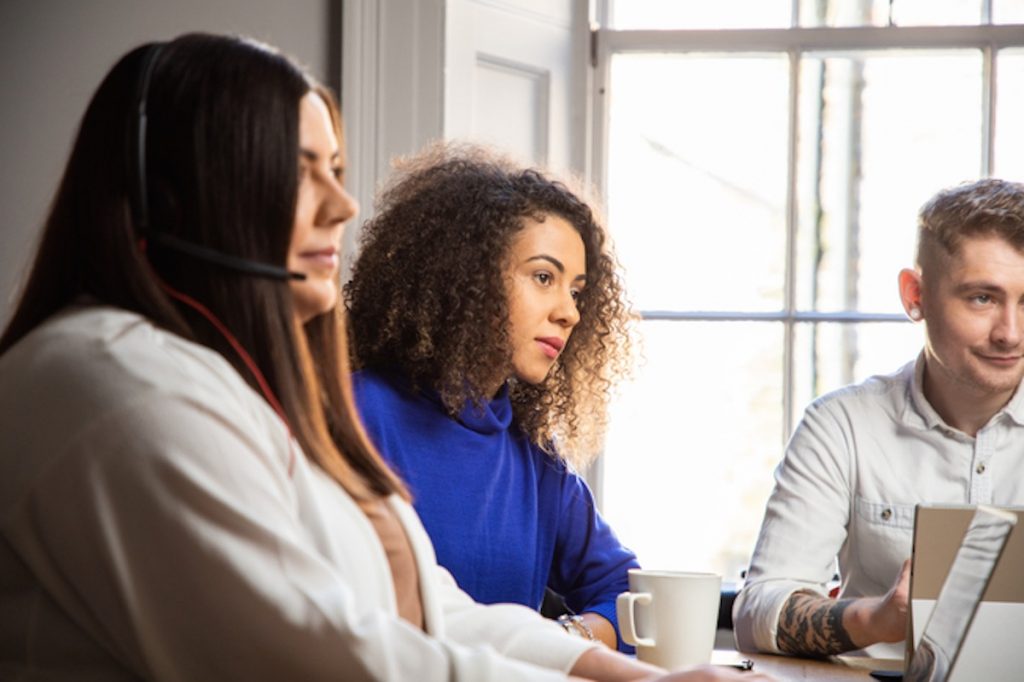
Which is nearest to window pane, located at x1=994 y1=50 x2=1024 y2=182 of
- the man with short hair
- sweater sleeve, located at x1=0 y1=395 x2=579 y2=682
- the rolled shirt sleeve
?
the man with short hair

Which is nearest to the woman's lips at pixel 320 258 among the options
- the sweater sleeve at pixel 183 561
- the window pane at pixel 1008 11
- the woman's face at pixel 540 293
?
the sweater sleeve at pixel 183 561

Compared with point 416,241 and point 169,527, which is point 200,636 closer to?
point 169,527

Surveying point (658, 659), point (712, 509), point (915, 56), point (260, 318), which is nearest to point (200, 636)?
point (260, 318)

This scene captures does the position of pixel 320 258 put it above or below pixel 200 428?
above

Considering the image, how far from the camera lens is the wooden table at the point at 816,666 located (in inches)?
61.3

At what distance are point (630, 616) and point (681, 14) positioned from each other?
1.96m

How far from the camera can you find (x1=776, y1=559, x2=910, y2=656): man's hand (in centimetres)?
167

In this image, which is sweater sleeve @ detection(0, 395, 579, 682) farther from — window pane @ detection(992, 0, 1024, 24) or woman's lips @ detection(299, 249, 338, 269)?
window pane @ detection(992, 0, 1024, 24)

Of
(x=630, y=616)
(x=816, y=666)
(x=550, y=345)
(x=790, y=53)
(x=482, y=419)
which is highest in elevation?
(x=790, y=53)

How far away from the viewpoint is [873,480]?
2.15 m

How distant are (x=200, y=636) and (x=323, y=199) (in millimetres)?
376

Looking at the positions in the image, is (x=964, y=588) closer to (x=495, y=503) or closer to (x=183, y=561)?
(x=183, y=561)

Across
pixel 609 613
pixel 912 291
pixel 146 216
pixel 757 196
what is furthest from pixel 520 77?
pixel 146 216

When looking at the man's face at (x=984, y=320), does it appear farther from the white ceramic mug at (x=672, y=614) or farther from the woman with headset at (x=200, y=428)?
the woman with headset at (x=200, y=428)
